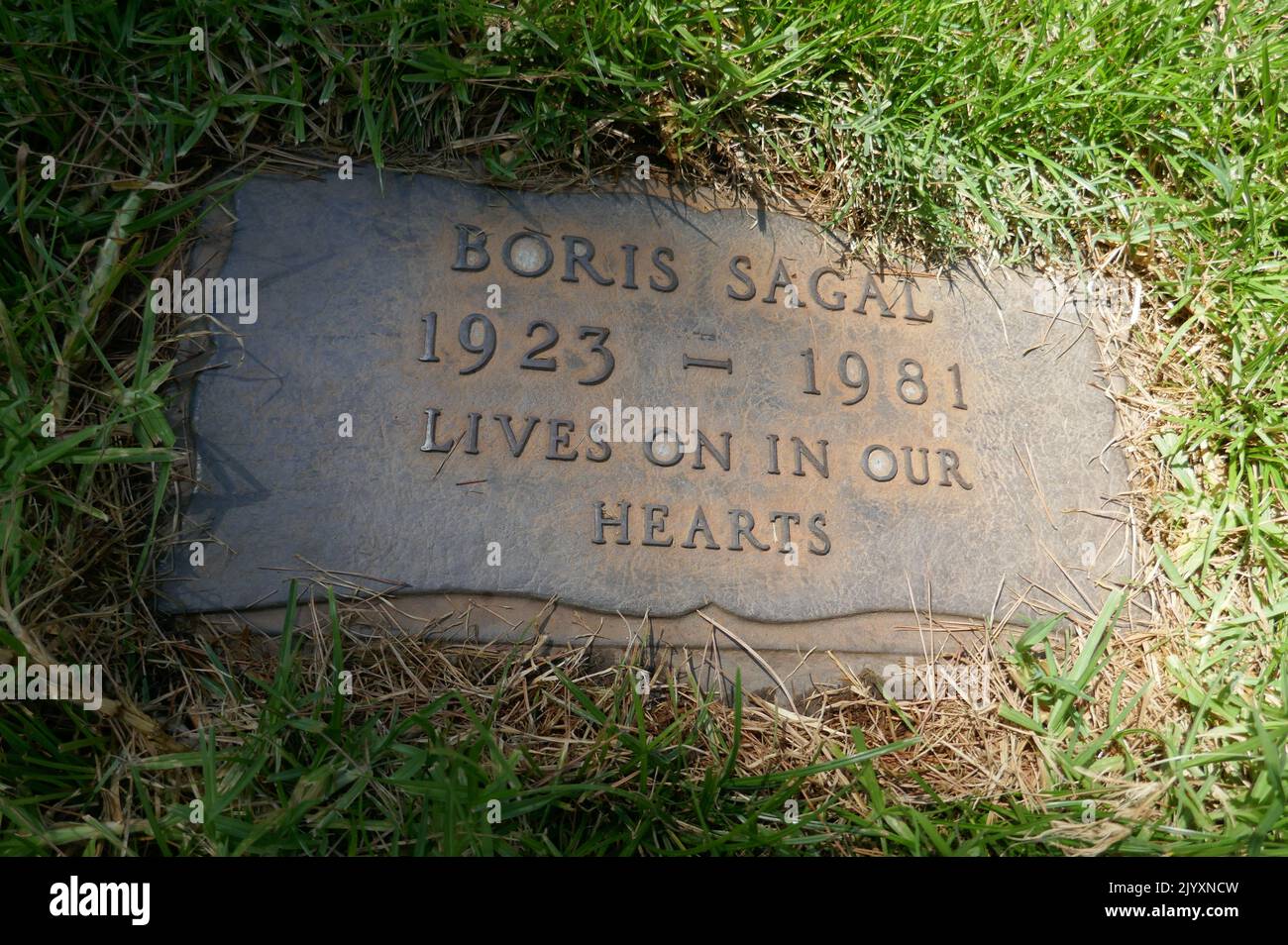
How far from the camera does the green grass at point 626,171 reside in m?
1.55

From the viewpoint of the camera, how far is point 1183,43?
7.52 ft

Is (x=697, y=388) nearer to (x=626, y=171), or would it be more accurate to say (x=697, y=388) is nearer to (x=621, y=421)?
(x=621, y=421)

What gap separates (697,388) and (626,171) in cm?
57

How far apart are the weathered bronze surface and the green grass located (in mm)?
133

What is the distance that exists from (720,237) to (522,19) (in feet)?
2.14

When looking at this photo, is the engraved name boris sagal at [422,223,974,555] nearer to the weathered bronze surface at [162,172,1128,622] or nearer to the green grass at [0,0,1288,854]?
the weathered bronze surface at [162,172,1128,622]

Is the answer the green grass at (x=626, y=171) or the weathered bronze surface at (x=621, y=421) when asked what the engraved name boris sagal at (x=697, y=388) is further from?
the green grass at (x=626, y=171)

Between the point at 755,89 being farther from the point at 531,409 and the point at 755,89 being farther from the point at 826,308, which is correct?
the point at 531,409

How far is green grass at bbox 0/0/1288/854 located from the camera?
1.55 m

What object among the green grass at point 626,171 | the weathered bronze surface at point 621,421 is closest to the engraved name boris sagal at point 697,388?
the weathered bronze surface at point 621,421

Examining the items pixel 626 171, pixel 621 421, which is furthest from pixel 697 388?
pixel 626 171
